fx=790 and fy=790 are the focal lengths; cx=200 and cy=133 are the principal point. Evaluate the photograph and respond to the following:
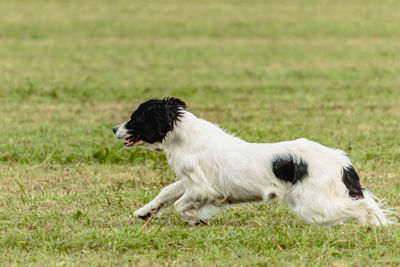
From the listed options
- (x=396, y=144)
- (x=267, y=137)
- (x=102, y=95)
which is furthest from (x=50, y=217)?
(x=102, y=95)

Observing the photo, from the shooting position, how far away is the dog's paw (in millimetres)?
6863

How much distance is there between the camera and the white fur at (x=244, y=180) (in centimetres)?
633

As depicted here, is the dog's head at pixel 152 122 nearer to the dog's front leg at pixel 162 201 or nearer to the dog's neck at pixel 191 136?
the dog's neck at pixel 191 136

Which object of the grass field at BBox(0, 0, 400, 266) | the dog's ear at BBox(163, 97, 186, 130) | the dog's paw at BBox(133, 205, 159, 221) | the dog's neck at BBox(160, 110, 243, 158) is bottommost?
the grass field at BBox(0, 0, 400, 266)

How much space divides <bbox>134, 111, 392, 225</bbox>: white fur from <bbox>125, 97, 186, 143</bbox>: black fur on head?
7 cm

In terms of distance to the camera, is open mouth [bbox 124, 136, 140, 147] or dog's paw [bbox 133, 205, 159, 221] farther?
open mouth [bbox 124, 136, 140, 147]

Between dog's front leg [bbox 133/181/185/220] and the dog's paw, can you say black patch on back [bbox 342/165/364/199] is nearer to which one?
dog's front leg [bbox 133/181/185/220]

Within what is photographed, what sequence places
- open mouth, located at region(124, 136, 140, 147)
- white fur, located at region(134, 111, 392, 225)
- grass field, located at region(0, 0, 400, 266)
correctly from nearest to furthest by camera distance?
grass field, located at region(0, 0, 400, 266), white fur, located at region(134, 111, 392, 225), open mouth, located at region(124, 136, 140, 147)

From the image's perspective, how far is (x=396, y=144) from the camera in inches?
406

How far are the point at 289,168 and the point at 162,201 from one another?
3.98 feet

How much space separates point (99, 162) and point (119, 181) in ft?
3.51

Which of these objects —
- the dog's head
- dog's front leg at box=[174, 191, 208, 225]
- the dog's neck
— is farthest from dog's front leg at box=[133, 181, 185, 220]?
the dog's head

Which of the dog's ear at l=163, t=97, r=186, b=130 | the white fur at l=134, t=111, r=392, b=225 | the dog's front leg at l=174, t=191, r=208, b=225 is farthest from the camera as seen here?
the dog's ear at l=163, t=97, r=186, b=130

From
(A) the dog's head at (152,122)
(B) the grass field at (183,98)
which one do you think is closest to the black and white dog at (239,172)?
(A) the dog's head at (152,122)
